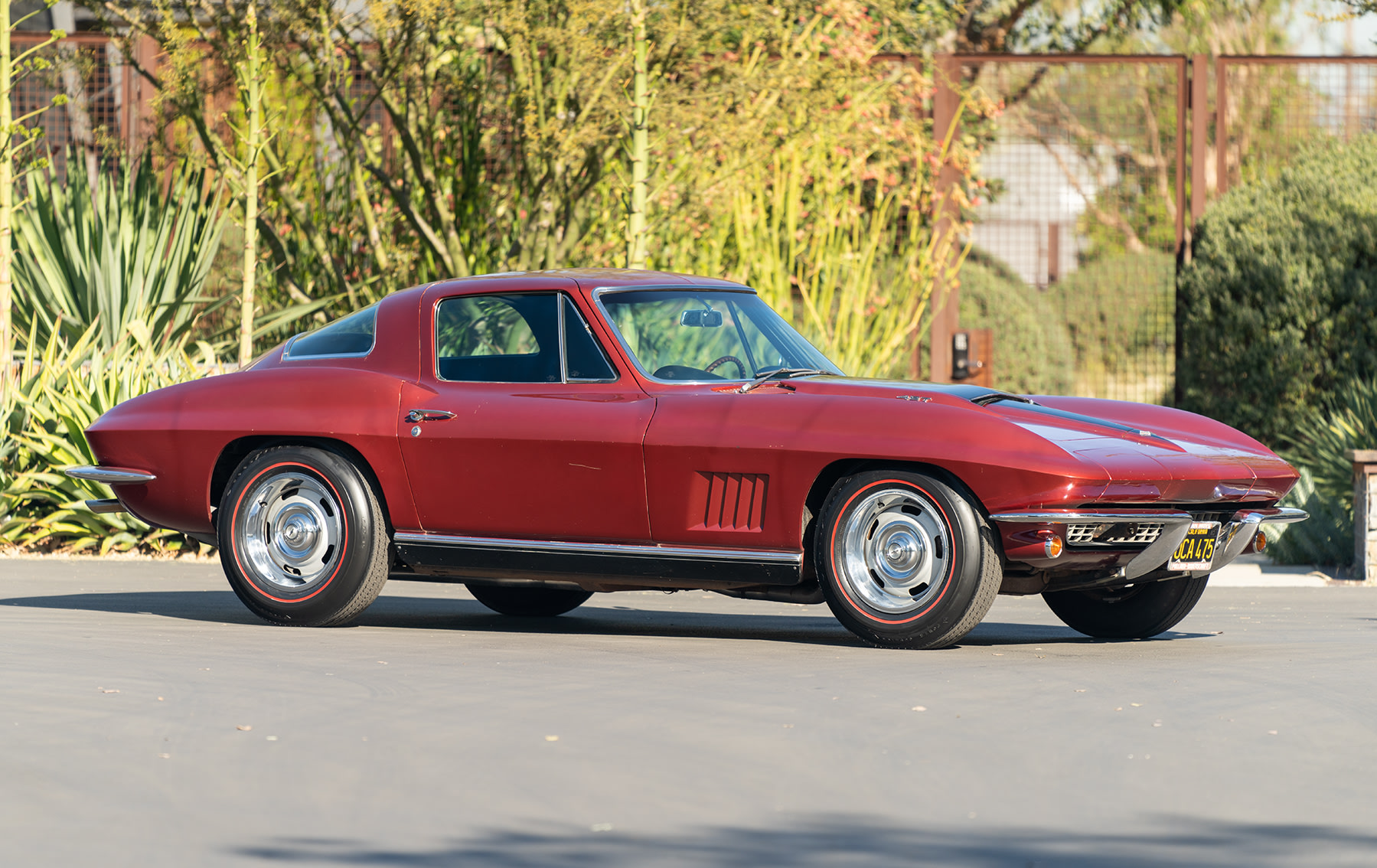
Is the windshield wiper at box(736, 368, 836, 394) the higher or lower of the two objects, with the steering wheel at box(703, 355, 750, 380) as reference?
lower

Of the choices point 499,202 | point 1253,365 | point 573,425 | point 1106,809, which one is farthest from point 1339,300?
point 1106,809

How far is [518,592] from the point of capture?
30.0 feet

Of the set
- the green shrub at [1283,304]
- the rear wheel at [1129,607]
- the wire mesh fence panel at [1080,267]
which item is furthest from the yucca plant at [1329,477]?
the rear wheel at [1129,607]

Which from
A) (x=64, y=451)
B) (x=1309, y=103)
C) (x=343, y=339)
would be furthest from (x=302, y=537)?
(x=1309, y=103)

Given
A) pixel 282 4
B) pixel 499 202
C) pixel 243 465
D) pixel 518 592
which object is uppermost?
pixel 282 4

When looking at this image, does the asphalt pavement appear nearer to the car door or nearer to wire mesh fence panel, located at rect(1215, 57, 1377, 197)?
the car door

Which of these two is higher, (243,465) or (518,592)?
(243,465)

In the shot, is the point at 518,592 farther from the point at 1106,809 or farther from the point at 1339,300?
the point at 1339,300

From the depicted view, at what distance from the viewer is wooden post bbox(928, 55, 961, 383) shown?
16.1 metres

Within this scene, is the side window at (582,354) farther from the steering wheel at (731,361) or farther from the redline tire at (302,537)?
the redline tire at (302,537)

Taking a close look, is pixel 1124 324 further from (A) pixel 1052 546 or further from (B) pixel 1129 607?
(A) pixel 1052 546

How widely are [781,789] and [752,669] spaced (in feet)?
6.55

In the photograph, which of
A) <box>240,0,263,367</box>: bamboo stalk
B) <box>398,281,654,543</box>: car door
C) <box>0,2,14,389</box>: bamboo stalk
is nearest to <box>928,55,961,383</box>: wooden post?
<box>240,0,263,367</box>: bamboo stalk

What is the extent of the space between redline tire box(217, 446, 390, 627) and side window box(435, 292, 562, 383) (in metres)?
0.64
